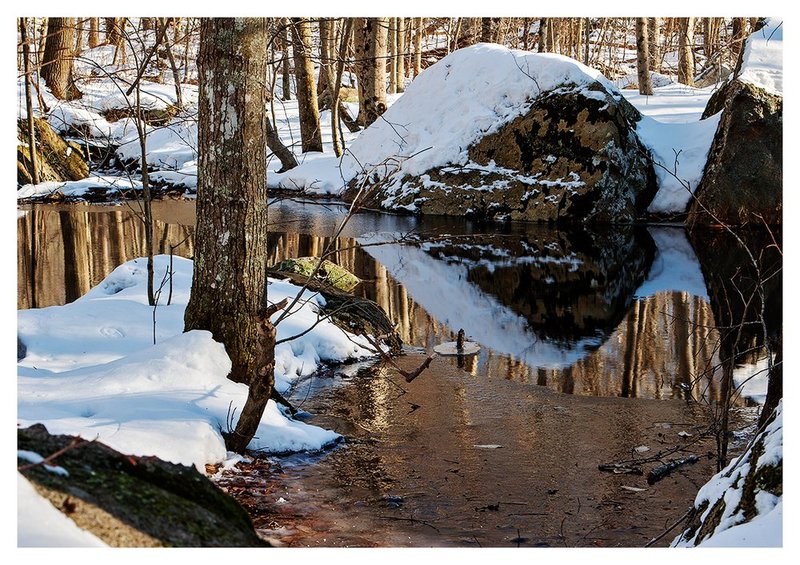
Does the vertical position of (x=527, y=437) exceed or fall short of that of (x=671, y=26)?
it falls short

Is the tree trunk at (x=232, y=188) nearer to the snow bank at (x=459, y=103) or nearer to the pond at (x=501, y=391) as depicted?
the pond at (x=501, y=391)

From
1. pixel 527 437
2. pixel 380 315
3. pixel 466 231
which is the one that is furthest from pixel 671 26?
pixel 527 437

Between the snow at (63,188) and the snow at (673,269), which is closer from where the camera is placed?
the snow at (673,269)

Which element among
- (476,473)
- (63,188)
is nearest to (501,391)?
(476,473)

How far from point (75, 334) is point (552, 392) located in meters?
3.44

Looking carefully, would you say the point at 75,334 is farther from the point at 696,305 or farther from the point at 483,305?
the point at 696,305

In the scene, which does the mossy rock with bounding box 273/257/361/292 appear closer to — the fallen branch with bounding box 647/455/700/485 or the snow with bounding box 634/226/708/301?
the snow with bounding box 634/226/708/301

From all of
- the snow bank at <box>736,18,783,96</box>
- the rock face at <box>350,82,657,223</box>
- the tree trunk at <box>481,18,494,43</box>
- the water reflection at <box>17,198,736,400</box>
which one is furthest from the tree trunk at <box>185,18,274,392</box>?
the tree trunk at <box>481,18,494,43</box>

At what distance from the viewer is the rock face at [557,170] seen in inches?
573

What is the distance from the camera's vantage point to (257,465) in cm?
446

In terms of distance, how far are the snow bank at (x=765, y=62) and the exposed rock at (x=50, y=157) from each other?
12695mm

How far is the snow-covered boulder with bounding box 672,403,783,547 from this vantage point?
2543 millimetres

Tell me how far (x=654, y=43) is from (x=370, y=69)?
43.6 ft

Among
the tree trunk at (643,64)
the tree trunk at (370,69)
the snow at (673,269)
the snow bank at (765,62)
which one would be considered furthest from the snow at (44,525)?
the tree trunk at (643,64)
